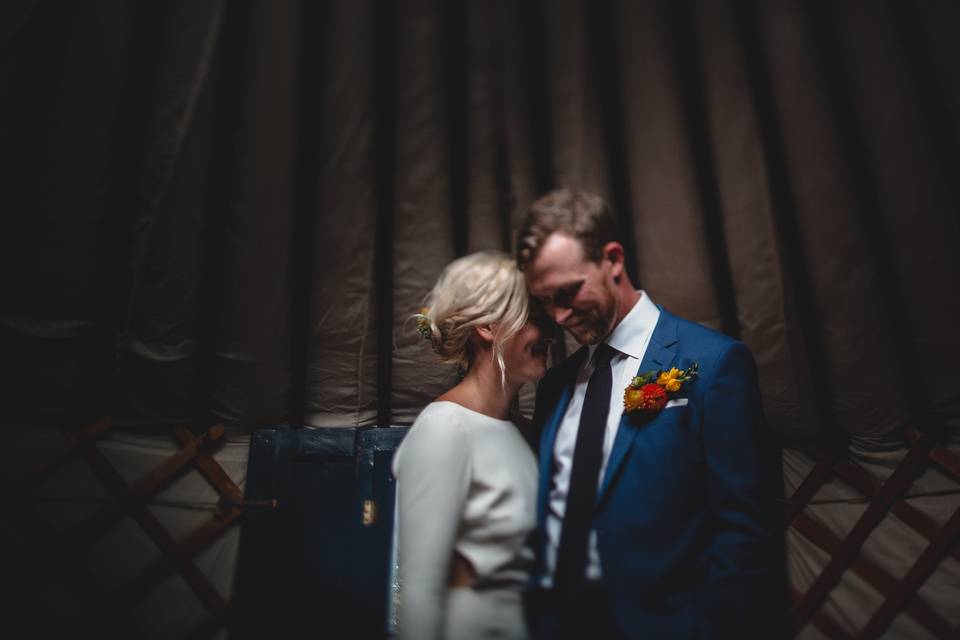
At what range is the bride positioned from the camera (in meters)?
0.82

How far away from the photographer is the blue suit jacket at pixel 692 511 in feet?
2.49

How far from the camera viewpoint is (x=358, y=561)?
50.6 inches

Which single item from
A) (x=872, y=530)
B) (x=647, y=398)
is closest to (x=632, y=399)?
(x=647, y=398)

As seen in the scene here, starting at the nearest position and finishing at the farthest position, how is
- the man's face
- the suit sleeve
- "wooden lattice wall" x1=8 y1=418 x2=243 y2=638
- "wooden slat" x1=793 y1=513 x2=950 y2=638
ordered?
the suit sleeve < the man's face < "wooden slat" x1=793 y1=513 x2=950 y2=638 < "wooden lattice wall" x1=8 y1=418 x2=243 y2=638

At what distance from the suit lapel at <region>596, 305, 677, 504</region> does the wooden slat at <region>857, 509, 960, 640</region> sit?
0.80 meters

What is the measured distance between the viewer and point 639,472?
0.85 m

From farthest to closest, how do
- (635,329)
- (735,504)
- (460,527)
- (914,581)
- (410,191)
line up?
(410,191) → (914,581) → (635,329) → (460,527) → (735,504)

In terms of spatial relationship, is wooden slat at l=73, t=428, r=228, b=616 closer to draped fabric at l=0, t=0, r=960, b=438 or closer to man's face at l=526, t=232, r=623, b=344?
draped fabric at l=0, t=0, r=960, b=438

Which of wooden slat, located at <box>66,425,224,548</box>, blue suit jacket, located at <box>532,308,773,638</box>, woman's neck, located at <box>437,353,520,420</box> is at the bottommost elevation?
wooden slat, located at <box>66,425,224,548</box>

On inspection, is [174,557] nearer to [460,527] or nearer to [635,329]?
[460,527]

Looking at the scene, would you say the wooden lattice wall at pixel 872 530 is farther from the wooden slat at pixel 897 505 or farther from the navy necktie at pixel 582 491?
the navy necktie at pixel 582 491

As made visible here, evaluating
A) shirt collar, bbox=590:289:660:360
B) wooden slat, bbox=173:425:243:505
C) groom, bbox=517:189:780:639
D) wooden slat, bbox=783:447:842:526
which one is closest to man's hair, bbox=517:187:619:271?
groom, bbox=517:189:780:639

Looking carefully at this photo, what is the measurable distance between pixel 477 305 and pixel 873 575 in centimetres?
105

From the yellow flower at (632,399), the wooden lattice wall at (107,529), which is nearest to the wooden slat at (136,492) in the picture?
the wooden lattice wall at (107,529)
